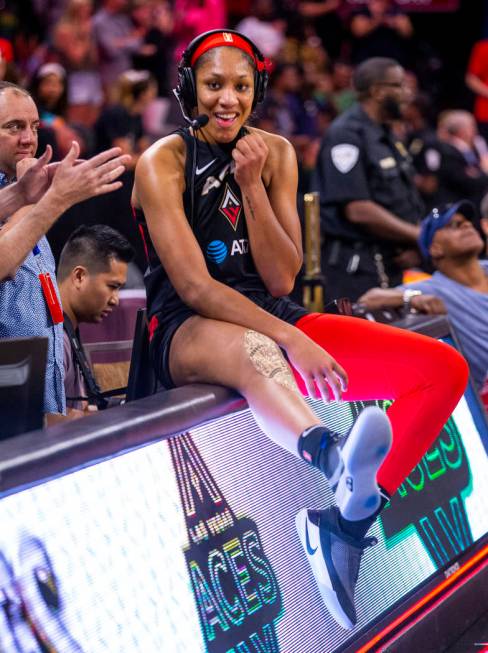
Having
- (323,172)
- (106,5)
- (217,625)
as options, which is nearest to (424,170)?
(106,5)

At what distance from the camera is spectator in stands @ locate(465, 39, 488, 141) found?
10.7 metres

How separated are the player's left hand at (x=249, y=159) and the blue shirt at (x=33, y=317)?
0.59 metres

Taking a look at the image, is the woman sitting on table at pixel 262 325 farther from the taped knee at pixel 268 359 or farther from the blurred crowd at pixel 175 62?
the blurred crowd at pixel 175 62

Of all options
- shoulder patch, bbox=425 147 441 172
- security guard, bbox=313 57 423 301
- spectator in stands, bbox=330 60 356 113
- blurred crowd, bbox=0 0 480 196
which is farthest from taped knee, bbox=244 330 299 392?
spectator in stands, bbox=330 60 356 113

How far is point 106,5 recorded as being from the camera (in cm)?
816

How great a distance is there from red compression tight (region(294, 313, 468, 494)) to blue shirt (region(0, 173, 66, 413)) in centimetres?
66

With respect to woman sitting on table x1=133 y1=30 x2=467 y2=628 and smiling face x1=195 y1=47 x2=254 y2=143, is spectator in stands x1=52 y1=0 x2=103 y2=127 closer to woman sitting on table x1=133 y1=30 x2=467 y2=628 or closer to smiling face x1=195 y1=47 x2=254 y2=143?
woman sitting on table x1=133 y1=30 x2=467 y2=628

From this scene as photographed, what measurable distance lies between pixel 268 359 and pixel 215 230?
52 cm

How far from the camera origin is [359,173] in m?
5.21

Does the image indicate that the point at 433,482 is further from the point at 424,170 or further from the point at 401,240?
the point at 424,170

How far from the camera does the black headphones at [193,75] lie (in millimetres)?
2926

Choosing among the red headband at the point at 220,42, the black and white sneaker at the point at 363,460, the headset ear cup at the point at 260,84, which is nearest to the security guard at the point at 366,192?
the headset ear cup at the point at 260,84

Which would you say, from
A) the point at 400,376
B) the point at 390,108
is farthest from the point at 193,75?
the point at 390,108

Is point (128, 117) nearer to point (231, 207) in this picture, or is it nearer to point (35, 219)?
point (231, 207)
